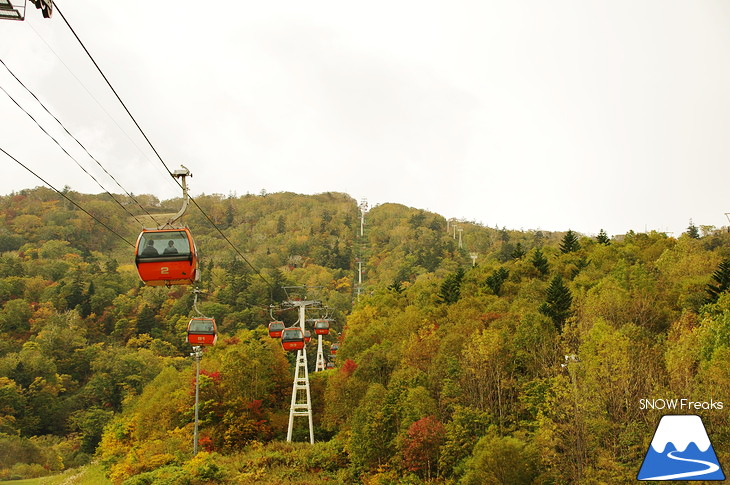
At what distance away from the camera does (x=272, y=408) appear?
53.1 metres

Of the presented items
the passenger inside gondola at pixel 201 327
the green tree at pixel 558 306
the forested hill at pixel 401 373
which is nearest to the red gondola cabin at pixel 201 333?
the passenger inside gondola at pixel 201 327

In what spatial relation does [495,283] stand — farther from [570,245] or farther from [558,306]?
[570,245]

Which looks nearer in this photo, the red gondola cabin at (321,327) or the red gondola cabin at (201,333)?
the red gondola cabin at (201,333)

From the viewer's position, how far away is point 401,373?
38.4 meters

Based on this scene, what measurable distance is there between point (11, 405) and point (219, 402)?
41232mm

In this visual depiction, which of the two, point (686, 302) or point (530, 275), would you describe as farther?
point (530, 275)

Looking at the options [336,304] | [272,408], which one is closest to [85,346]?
[336,304]

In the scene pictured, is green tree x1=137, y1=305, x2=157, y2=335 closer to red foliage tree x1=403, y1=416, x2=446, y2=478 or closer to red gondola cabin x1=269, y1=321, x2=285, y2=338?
red gondola cabin x1=269, y1=321, x2=285, y2=338

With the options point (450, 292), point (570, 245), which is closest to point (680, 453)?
point (450, 292)

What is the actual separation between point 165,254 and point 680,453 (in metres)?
16.1

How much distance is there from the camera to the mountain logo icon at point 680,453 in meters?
17.0

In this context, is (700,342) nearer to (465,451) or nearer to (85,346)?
(465,451)

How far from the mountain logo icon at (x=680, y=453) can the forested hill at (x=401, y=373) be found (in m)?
0.76

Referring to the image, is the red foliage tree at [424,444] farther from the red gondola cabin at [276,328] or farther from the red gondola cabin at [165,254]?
the red gondola cabin at [165,254]
